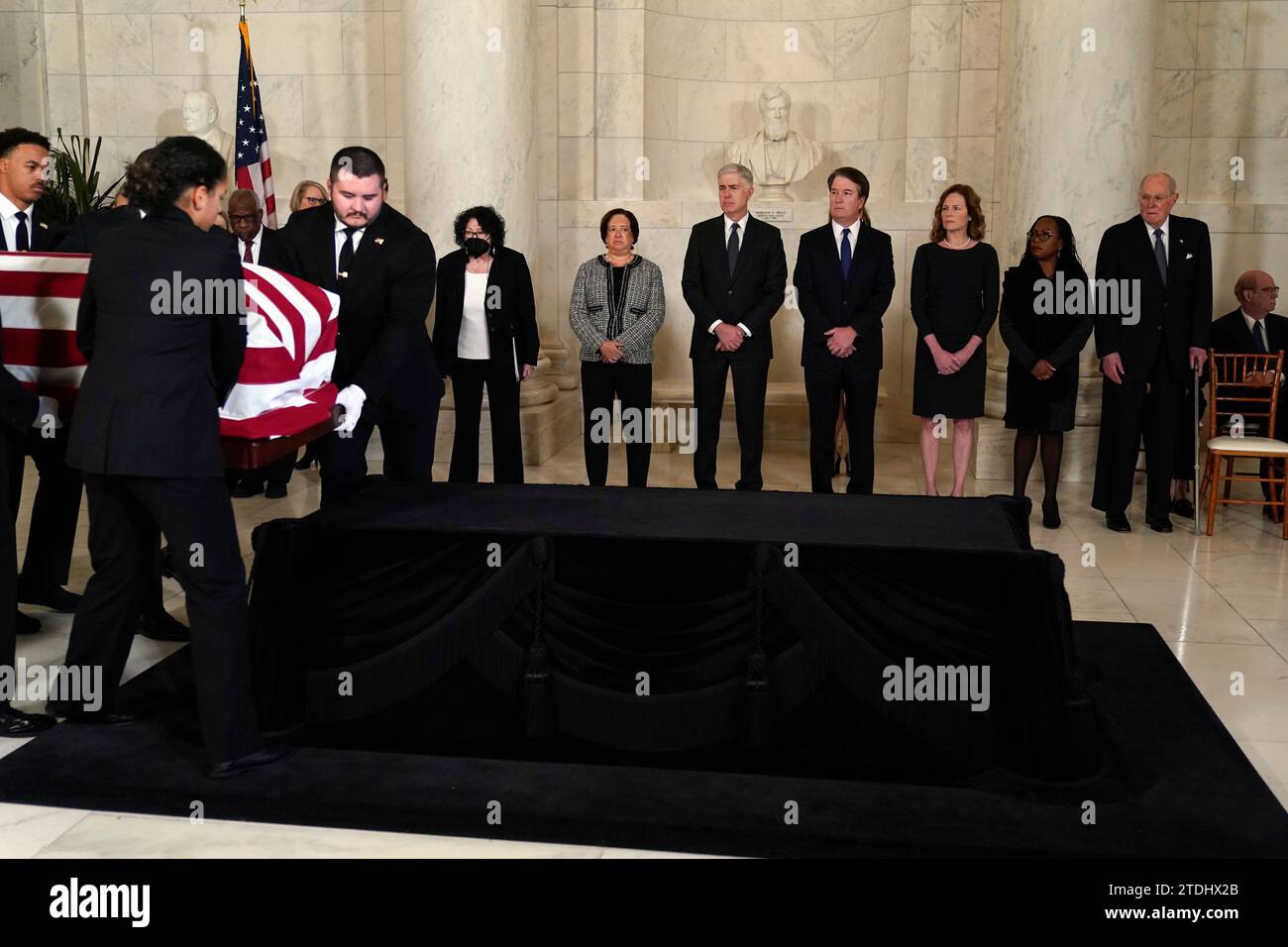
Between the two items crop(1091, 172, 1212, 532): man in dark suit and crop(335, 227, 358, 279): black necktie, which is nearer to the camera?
crop(335, 227, 358, 279): black necktie

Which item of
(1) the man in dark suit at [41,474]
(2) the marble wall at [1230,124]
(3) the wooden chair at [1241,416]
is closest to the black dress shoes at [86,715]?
(1) the man in dark suit at [41,474]

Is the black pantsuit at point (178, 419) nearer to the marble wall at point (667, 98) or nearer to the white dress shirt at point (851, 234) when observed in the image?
the white dress shirt at point (851, 234)

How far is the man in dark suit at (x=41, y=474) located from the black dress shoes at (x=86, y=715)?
4.07ft

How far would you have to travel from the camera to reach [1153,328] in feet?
24.8

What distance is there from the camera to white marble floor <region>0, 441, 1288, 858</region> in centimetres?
377

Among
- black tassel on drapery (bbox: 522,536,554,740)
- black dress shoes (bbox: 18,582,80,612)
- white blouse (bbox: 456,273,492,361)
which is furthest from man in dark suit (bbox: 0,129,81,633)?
black tassel on drapery (bbox: 522,536,554,740)

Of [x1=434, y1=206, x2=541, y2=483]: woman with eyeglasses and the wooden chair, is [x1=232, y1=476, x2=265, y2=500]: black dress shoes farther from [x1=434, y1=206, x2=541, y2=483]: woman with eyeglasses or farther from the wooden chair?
the wooden chair

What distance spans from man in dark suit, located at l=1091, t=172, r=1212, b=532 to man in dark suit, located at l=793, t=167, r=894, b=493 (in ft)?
3.96

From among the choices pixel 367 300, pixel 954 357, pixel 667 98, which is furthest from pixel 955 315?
pixel 667 98

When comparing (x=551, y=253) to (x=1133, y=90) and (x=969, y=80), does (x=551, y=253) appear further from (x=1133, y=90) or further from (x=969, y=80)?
(x=1133, y=90)

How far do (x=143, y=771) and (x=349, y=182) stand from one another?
2.00m

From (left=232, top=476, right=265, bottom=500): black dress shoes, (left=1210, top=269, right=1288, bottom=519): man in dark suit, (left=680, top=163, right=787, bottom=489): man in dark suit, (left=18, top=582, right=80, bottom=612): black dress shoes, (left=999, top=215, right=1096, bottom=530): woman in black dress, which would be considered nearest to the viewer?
(left=18, top=582, right=80, bottom=612): black dress shoes

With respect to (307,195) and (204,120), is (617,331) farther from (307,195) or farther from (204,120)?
(204,120)

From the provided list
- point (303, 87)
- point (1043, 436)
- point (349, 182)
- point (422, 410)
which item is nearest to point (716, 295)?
point (1043, 436)
